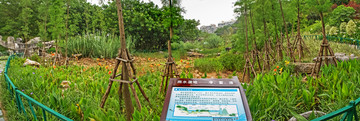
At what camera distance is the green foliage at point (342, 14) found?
10859mm

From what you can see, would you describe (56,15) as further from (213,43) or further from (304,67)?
(213,43)

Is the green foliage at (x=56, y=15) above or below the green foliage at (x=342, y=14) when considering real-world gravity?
below

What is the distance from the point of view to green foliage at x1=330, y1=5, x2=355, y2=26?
1086 centimetres

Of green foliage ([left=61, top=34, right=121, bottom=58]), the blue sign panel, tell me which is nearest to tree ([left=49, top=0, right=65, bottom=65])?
green foliage ([left=61, top=34, right=121, bottom=58])

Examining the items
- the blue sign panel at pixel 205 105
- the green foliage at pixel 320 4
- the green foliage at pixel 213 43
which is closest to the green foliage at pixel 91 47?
the green foliage at pixel 320 4

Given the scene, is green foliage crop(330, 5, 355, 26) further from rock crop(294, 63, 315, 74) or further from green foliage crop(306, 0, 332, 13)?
green foliage crop(306, 0, 332, 13)

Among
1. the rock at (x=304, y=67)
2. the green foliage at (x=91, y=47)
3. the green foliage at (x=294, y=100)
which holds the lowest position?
the green foliage at (x=294, y=100)

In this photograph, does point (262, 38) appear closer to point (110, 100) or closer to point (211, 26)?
point (110, 100)

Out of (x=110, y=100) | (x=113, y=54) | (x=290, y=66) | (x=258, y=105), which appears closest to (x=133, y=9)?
(x=113, y=54)

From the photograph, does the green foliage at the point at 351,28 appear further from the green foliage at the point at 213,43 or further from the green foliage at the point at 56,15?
the green foliage at the point at 56,15

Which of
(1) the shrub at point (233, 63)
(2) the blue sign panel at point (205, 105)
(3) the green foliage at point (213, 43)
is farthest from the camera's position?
(3) the green foliage at point (213, 43)

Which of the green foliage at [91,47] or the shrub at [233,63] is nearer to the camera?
the shrub at [233,63]

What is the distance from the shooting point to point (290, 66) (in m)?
4.68

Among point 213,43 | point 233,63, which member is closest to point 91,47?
point 233,63
